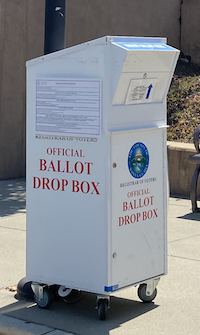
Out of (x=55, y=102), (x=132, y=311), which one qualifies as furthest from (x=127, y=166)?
(x=132, y=311)

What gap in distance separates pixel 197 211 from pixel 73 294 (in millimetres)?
3510

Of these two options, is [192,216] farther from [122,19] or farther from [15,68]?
[122,19]

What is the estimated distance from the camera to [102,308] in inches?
178

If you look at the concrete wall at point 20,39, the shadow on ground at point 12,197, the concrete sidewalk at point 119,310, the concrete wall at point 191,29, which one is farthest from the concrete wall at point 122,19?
the concrete sidewalk at point 119,310

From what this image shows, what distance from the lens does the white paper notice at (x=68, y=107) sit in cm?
432

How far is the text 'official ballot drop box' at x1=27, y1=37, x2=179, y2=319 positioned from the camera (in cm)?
433

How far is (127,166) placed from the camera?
14.8 feet

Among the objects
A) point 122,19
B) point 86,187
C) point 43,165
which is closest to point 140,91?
point 86,187

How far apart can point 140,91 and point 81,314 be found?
1678 millimetres

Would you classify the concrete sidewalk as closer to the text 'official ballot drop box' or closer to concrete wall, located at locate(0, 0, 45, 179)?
the text 'official ballot drop box'

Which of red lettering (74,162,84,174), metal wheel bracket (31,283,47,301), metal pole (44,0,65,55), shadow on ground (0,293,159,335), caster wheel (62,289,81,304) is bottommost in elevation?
shadow on ground (0,293,159,335)

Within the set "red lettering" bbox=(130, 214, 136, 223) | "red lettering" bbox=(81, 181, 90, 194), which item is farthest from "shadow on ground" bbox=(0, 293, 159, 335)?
"red lettering" bbox=(81, 181, 90, 194)

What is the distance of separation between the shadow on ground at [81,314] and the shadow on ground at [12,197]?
3.09 m

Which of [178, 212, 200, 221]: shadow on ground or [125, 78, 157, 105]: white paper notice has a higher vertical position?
[125, 78, 157, 105]: white paper notice
